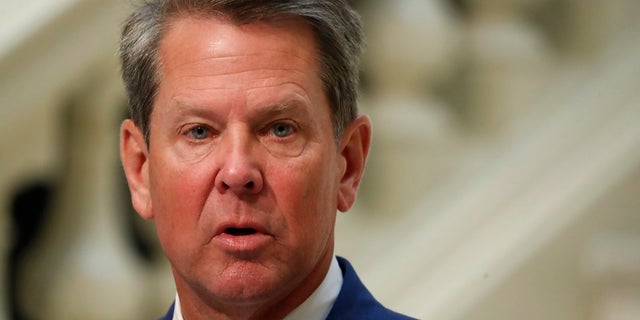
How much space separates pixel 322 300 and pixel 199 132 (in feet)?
0.96

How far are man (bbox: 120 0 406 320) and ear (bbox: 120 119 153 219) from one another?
0.25 feet

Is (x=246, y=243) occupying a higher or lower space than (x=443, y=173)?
higher

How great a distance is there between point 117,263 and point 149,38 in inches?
44.8

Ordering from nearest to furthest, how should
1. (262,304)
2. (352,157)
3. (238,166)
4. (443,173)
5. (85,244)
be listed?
1. (238,166)
2. (262,304)
3. (352,157)
4. (85,244)
5. (443,173)

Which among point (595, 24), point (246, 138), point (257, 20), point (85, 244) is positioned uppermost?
point (257, 20)

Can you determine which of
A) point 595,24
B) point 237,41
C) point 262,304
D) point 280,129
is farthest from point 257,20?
point 595,24

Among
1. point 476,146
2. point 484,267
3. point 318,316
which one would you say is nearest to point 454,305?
point 484,267

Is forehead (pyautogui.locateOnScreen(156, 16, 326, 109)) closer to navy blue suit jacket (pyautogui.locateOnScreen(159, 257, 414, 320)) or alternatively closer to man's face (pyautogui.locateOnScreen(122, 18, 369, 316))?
man's face (pyautogui.locateOnScreen(122, 18, 369, 316))

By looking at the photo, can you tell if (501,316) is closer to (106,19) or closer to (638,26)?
(638,26)

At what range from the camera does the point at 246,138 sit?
94.8 inches

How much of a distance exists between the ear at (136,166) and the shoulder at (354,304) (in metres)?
0.28

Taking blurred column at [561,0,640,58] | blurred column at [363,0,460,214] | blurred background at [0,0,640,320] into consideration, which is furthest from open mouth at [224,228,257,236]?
blurred column at [561,0,640,58]

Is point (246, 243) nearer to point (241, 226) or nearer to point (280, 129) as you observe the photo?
point (241, 226)

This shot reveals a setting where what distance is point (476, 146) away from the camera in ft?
12.1
